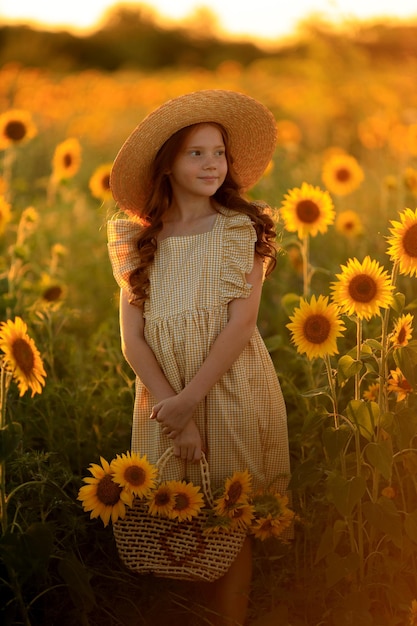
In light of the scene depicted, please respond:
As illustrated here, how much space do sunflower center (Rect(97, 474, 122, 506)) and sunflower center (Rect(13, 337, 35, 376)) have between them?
1.04ft

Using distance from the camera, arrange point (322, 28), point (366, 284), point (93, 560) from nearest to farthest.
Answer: point (366, 284) → point (93, 560) → point (322, 28)

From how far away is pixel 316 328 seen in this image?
7.14 feet

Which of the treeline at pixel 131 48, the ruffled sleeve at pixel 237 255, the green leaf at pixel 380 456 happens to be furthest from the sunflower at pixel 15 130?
the treeline at pixel 131 48

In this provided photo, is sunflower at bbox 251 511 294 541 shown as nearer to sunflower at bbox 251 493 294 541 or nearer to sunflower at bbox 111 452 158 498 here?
sunflower at bbox 251 493 294 541

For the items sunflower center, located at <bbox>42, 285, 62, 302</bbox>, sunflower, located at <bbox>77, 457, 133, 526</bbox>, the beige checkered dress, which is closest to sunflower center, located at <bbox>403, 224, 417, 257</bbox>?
the beige checkered dress

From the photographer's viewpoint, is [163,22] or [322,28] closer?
[322,28]

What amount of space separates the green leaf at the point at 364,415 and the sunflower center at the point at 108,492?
1.85 ft

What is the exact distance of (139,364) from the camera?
7.77 ft

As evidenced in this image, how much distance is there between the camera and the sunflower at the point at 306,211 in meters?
2.91

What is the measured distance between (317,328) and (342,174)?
1823 millimetres

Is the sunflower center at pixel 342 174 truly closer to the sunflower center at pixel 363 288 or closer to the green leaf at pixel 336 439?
the sunflower center at pixel 363 288

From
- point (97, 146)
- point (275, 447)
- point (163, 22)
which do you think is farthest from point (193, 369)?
point (163, 22)

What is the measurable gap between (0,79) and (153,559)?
793 cm

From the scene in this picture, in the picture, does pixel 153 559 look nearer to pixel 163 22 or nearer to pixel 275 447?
pixel 275 447
